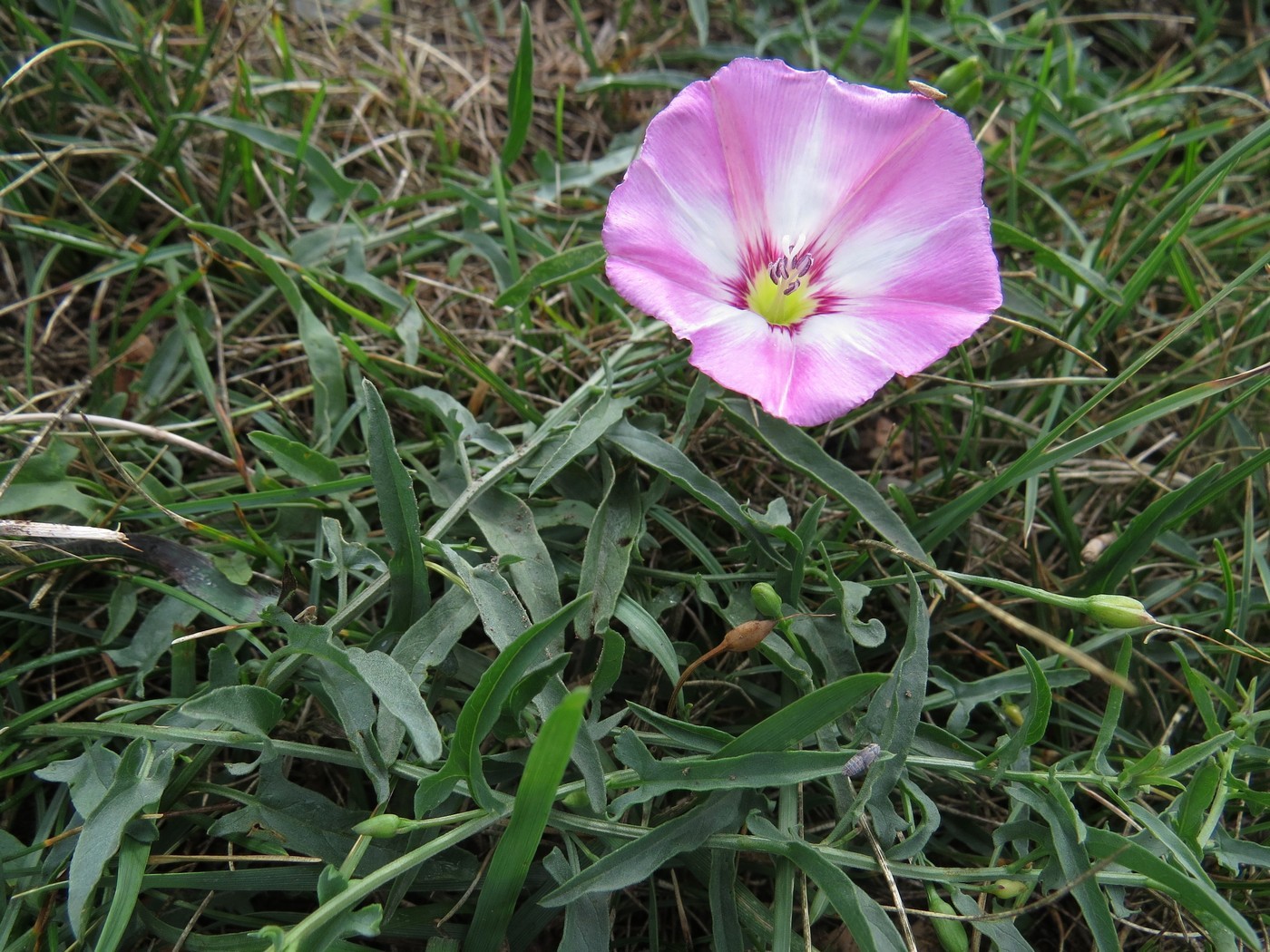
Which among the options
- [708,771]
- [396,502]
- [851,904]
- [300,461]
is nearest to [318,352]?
[300,461]

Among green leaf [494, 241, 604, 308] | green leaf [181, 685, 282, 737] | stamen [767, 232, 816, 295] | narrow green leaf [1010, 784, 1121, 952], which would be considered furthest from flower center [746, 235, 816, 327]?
green leaf [181, 685, 282, 737]

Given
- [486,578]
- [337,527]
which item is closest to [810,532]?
[486,578]

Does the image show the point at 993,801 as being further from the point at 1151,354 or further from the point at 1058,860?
the point at 1151,354

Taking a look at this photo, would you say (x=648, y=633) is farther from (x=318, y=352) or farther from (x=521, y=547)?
(x=318, y=352)

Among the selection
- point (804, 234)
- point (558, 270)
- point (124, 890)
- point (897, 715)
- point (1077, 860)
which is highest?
point (804, 234)

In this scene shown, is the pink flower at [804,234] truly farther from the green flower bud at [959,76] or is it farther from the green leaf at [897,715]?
the green flower bud at [959,76]

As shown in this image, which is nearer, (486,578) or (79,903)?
(79,903)

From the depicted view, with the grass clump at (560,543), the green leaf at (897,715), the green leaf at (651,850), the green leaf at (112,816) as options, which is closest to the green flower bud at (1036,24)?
the grass clump at (560,543)
